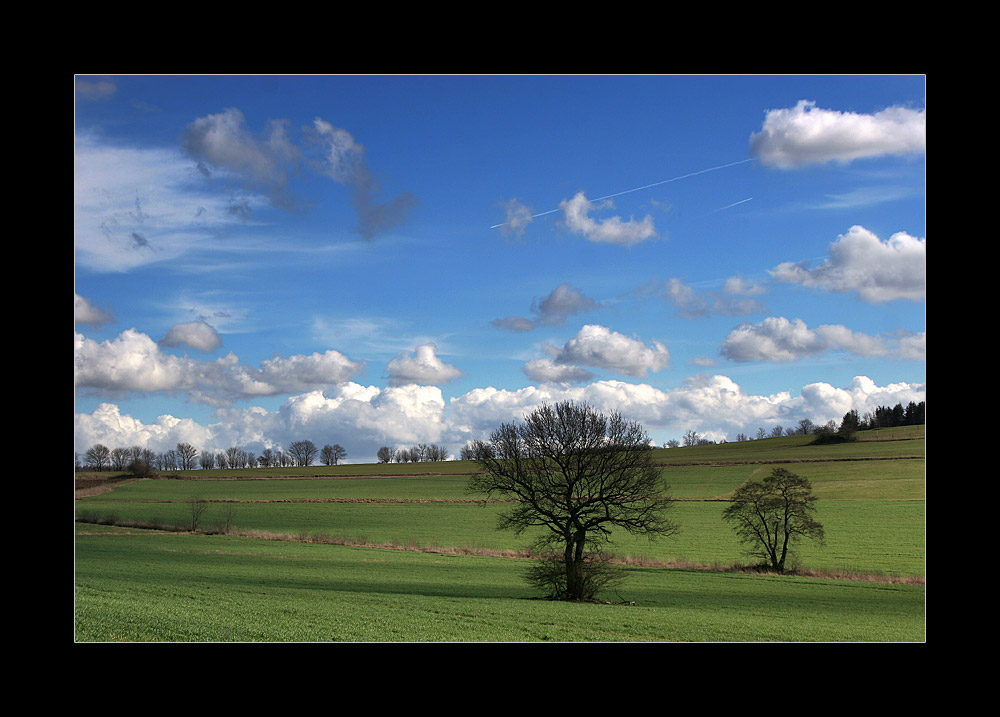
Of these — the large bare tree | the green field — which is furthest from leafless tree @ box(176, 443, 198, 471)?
the large bare tree

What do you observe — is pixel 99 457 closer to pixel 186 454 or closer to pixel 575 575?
pixel 186 454

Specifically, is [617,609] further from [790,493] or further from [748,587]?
[790,493]

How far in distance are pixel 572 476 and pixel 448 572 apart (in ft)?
44.3

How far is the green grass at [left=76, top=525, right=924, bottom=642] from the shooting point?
1708 centimetres

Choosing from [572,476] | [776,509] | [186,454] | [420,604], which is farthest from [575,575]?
[186,454]

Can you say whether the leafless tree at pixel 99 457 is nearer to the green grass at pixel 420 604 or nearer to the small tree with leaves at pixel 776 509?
the green grass at pixel 420 604

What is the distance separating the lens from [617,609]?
22.6m

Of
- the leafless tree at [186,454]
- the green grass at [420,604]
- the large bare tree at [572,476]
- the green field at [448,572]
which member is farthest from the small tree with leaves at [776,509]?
the leafless tree at [186,454]

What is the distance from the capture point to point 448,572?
3434 cm

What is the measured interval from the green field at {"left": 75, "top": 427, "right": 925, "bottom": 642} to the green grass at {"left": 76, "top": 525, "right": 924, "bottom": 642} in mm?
96

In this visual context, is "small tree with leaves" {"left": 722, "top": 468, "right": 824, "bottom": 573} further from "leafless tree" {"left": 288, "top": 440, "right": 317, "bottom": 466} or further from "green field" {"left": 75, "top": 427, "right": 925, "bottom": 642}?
"leafless tree" {"left": 288, "top": 440, "right": 317, "bottom": 466}

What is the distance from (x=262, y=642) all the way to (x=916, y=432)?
91091 millimetres

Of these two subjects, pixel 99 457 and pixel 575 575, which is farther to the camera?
pixel 99 457
